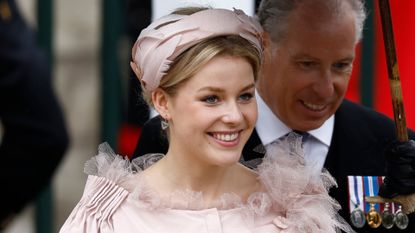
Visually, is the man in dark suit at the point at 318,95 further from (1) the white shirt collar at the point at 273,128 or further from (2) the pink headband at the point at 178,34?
(2) the pink headband at the point at 178,34

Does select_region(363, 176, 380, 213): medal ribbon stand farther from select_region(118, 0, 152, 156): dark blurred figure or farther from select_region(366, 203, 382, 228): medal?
select_region(118, 0, 152, 156): dark blurred figure

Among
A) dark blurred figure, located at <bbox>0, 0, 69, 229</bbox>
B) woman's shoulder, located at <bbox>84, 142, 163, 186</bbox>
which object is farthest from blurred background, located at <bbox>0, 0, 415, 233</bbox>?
dark blurred figure, located at <bbox>0, 0, 69, 229</bbox>

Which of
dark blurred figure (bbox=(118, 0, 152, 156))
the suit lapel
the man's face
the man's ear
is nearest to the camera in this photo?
the man's ear

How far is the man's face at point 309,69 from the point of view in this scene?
4.31 meters

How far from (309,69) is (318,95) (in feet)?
0.34

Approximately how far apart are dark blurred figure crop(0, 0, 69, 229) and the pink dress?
0.17 meters

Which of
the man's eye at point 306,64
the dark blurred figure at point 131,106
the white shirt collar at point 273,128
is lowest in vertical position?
the dark blurred figure at point 131,106

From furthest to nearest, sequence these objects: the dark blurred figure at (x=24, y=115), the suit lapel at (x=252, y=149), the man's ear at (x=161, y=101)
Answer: the suit lapel at (x=252, y=149) → the man's ear at (x=161, y=101) → the dark blurred figure at (x=24, y=115)

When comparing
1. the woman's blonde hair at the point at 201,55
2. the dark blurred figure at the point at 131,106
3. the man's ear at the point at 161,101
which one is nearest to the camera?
the woman's blonde hair at the point at 201,55

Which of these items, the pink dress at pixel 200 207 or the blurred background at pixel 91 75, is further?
the blurred background at pixel 91 75

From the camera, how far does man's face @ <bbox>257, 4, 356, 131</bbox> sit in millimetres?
4309

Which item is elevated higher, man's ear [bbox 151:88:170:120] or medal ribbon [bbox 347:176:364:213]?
man's ear [bbox 151:88:170:120]

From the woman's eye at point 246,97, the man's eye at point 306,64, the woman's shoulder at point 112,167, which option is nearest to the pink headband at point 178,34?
the woman's eye at point 246,97

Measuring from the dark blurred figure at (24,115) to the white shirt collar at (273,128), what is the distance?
107 centimetres
